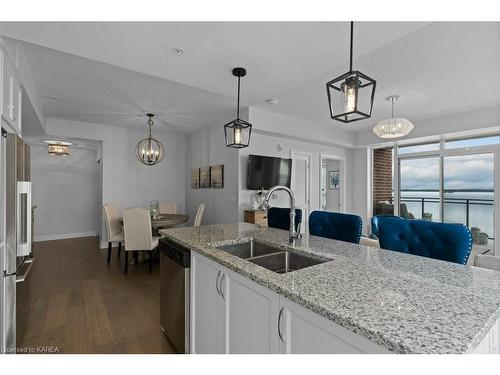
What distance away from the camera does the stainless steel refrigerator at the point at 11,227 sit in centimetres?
175

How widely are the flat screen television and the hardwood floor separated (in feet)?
7.19

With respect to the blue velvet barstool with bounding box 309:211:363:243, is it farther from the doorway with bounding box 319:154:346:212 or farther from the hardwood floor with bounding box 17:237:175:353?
the doorway with bounding box 319:154:346:212

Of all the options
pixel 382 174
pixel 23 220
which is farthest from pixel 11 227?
pixel 382 174

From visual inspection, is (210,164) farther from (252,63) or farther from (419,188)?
(419,188)

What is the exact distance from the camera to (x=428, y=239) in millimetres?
1583

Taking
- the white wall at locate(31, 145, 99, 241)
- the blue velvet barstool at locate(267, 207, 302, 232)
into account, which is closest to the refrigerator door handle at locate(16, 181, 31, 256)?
the blue velvet barstool at locate(267, 207, 302, 232)

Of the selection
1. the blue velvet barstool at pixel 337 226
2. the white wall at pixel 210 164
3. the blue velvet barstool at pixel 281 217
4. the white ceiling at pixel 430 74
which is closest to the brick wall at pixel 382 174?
the white ceiling at pixel 430 74

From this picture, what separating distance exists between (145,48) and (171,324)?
2290 mm

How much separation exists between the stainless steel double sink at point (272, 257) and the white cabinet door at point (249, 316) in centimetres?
27

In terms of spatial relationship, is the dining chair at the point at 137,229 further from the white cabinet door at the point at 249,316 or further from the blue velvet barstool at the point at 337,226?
the white cabinet door at the point at 249,316

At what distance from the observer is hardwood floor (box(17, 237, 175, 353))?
6.91 ft

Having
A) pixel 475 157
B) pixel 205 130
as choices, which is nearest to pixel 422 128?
pixel 475 157

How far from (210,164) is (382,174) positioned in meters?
4.34
